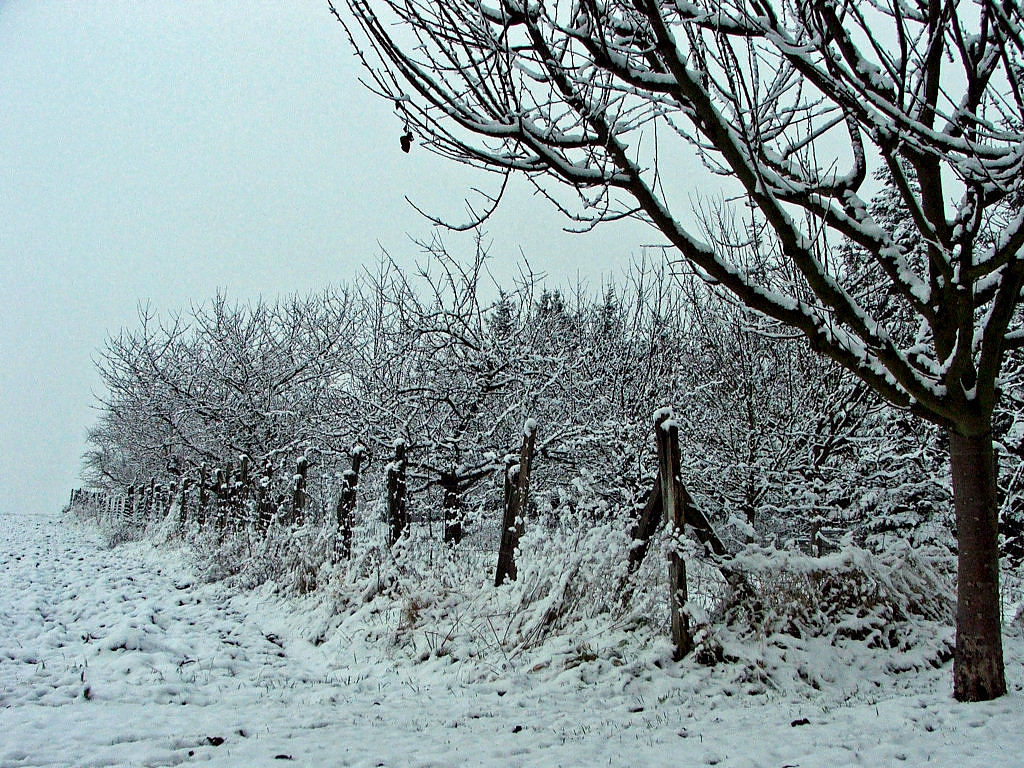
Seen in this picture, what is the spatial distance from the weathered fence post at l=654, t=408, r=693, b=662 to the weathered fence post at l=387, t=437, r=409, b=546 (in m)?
4.72

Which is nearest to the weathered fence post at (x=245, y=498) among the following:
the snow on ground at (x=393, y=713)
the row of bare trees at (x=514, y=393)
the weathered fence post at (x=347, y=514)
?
the row of bare trees at (x=514, y=393)

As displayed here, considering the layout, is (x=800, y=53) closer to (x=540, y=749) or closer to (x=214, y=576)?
(x=540, y=749)

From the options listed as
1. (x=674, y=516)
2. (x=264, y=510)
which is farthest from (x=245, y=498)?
(x=674, y=516)

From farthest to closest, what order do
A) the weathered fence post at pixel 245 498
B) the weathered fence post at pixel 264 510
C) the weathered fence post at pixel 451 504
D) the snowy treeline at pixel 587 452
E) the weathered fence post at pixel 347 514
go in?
the weathered fence post at pixel 245 498, the weathered fence post at pixel 264 510, the weathered fence post at pixel 451 504, the weathered fence post at pixel 347 514, the snowy treeline at pixel 587 452

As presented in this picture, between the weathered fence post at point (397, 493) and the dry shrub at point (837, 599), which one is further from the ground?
the weathered fence post at point (397, 493)

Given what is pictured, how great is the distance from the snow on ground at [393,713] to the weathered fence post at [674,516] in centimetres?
46

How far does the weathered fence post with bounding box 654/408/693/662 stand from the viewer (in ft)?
17.8

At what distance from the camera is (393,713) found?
14.6 feet

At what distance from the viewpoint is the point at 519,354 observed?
1227 cm

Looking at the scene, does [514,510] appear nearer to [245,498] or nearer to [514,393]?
[514,393]

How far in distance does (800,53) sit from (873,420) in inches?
295

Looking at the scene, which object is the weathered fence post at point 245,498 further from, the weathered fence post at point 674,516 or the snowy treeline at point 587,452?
the weathered fence post at point 674,516

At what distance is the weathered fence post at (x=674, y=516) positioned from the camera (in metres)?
5.42

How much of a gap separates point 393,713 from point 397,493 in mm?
5495
